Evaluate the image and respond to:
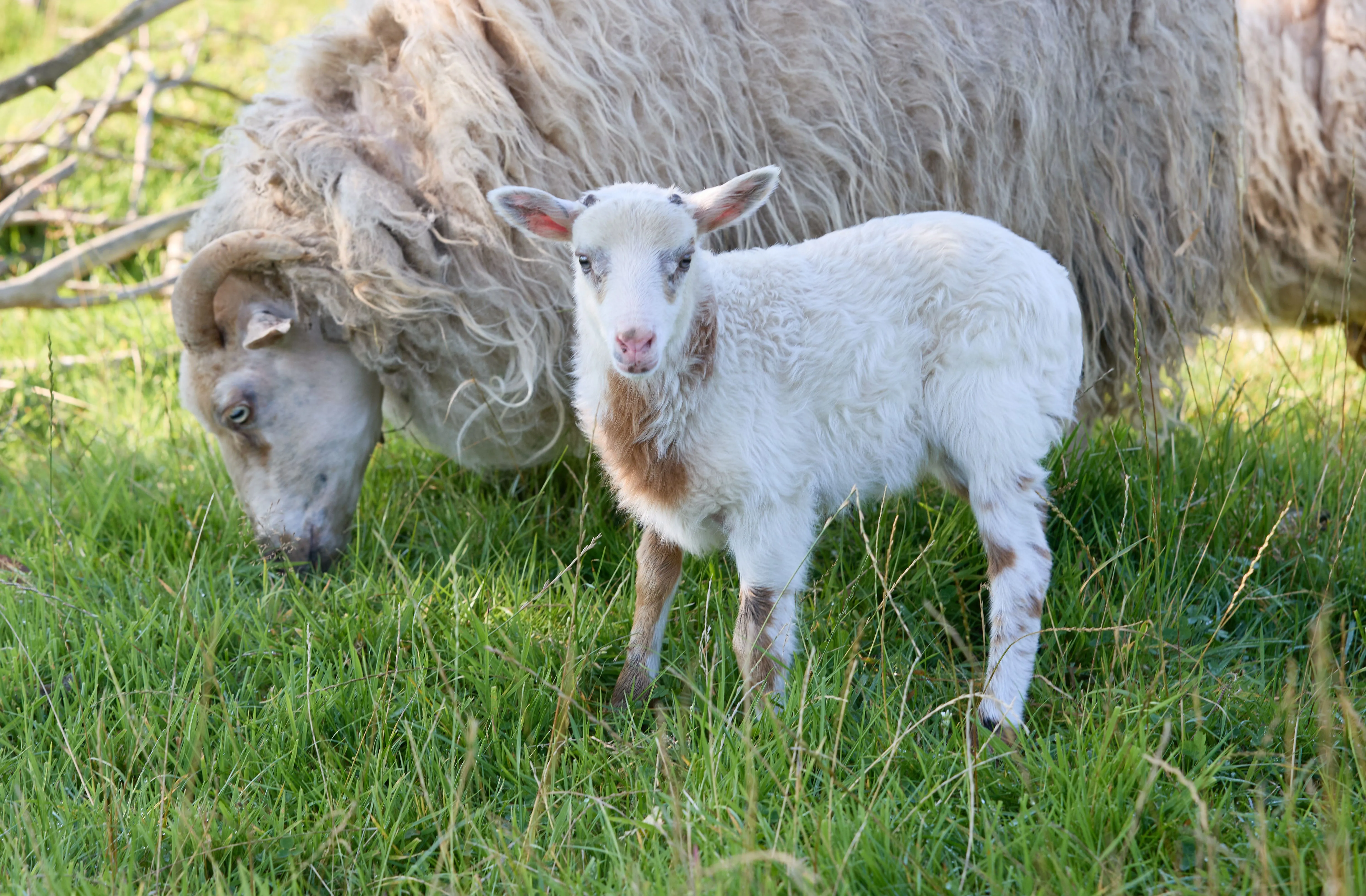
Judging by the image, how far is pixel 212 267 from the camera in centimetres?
331

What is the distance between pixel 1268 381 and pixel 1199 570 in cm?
200

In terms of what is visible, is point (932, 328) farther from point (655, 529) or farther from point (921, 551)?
point (655, 529)

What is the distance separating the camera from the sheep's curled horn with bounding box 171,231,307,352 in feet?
10.8

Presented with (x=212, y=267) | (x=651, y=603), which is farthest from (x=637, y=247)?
(x=212, y=267)

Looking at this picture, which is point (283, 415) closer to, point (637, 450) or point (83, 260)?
point (637, 450)

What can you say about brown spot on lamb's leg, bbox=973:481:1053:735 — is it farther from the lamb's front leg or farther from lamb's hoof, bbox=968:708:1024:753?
the lamb's front leg

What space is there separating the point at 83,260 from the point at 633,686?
13.2 ft

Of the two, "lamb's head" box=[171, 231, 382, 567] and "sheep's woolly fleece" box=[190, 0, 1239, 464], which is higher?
"sheep's woolly fleece" box=[190, 0, 1239, 464]

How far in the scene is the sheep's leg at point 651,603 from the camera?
9.16ft

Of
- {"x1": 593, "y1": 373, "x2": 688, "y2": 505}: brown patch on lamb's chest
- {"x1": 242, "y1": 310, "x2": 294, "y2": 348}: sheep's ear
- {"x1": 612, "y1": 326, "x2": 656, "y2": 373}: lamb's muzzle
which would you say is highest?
{"x1": 612, "y1": 326, "x2": 656, "y2": 373}: lamb's muzzle

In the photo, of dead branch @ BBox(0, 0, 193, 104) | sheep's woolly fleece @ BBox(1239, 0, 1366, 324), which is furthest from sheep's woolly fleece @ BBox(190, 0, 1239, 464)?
dead branch @ BBox(0, 0, 193, 104)

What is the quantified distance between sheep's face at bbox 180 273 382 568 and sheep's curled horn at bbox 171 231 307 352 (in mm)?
55

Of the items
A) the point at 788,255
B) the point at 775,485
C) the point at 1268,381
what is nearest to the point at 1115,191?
the point at 1268,381

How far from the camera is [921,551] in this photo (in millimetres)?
2709
